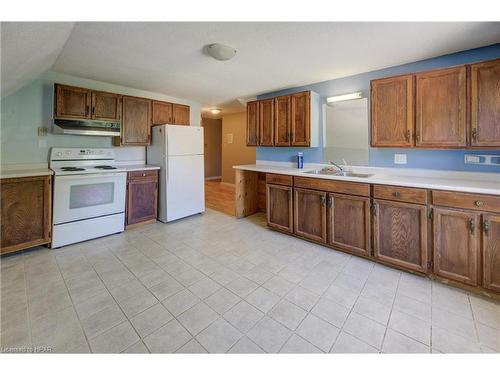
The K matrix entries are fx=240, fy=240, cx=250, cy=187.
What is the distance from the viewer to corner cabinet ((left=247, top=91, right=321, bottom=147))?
344 cm

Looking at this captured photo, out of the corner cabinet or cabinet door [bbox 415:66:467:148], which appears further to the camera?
the corner cabinet

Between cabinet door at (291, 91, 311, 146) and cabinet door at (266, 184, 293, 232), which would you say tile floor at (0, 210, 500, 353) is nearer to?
cabinet door at (266, 184, 293, 232)

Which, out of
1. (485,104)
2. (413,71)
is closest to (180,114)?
(413,71)

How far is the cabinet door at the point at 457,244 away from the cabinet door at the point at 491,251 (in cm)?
5

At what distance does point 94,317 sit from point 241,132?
5.83m

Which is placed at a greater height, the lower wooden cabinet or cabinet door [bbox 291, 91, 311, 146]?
cabinet door [bbox 291, 91, 311, 146]

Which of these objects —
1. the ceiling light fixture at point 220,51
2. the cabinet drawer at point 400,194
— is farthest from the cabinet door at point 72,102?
the cabinet drawer at point 400,194

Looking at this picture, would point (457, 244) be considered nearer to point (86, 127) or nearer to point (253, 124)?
point (253, 124)

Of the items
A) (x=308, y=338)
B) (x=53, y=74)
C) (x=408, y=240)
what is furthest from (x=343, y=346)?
(x=53, y=74)

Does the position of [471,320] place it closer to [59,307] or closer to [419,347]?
[419,347]

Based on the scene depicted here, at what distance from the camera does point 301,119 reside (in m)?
3.49

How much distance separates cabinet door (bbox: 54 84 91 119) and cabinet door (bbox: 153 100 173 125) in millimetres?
998

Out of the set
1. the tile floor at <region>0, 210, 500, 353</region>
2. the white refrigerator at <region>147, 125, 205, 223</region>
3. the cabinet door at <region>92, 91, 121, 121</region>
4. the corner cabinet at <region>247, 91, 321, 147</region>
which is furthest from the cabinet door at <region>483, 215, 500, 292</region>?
the cabinet door at <region>92, 91, 121, 121</region>

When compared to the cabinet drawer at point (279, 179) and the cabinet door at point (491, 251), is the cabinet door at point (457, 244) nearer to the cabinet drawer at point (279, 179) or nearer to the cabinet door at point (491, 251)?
the cabinet door at point (491, 251)
